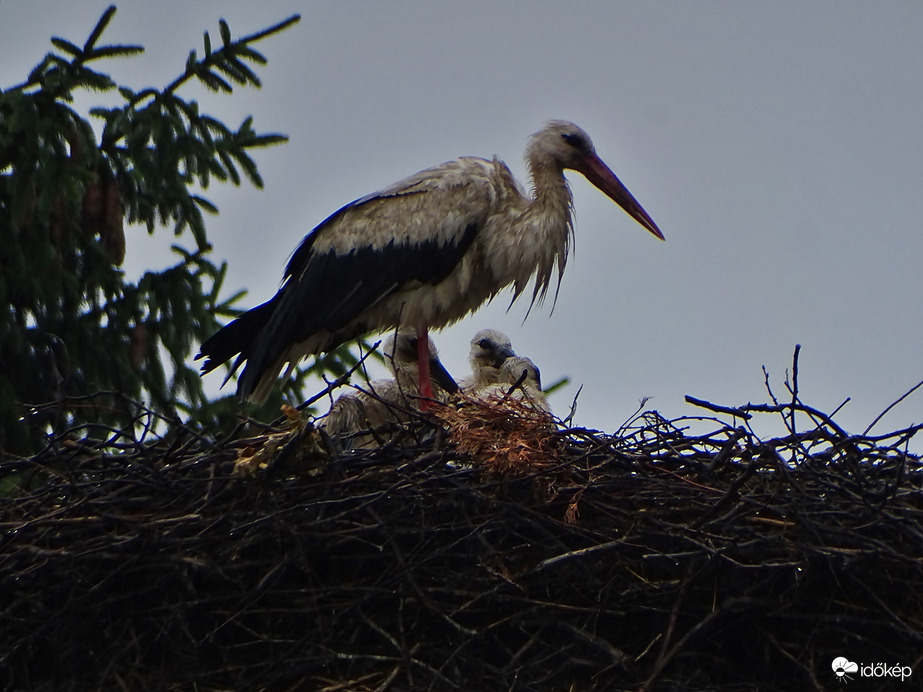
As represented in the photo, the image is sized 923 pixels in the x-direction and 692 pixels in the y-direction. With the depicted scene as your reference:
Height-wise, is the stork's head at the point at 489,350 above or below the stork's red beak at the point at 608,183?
below

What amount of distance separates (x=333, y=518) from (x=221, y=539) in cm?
32

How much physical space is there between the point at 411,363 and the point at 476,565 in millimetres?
2500

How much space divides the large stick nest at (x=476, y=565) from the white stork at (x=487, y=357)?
223 centimetres

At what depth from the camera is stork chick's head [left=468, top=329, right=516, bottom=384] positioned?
6539 millimetres

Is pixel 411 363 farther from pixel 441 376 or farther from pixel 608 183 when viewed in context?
pixel 608 183

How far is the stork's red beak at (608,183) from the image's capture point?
630cm

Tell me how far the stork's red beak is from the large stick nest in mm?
2168

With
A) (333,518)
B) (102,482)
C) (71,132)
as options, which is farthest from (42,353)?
(333,518)

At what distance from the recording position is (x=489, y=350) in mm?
6609

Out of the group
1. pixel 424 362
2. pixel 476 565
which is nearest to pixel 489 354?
pixel 424 362

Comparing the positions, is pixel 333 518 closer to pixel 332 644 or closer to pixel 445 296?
pixel 332 644

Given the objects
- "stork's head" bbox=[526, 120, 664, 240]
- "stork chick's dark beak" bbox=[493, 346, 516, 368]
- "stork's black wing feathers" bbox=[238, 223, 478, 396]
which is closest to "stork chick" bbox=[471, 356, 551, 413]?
"stork chick's dark beak" bbox=[493, 346, 516, 368]

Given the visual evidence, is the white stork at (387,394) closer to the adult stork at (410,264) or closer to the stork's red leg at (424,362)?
the stork's red leg at (424,362)

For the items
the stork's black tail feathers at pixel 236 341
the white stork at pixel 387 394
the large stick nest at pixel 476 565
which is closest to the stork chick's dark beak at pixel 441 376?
the white stork at pixel 387 394
